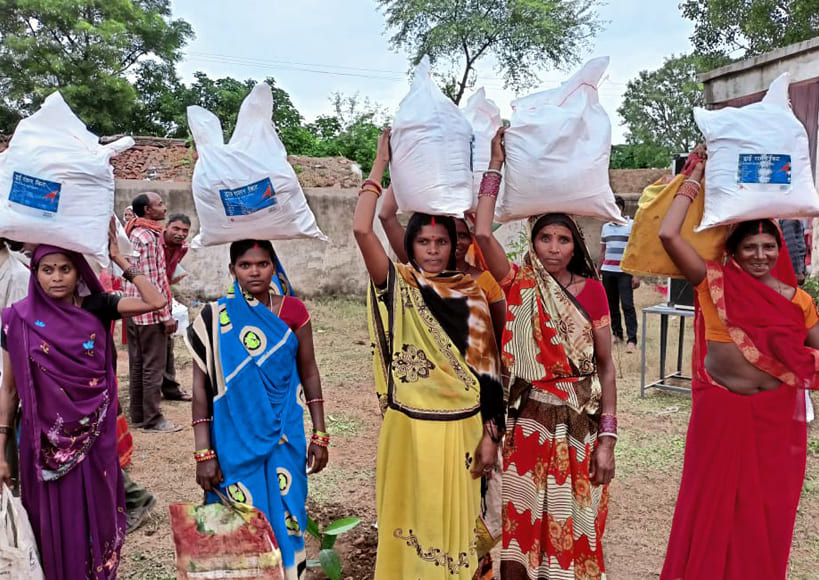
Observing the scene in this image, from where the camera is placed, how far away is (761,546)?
8.65ft

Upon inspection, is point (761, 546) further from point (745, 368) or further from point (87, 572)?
point (87, 572)

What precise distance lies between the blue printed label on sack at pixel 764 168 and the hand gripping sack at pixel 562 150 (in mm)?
465

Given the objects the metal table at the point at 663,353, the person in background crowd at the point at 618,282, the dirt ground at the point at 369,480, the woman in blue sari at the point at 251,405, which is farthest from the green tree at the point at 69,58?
the woman in blue sari at the point at 251,405

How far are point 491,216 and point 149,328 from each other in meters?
4.05

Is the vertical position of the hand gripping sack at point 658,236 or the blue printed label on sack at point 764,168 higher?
the blue printed label on sack at point 764,168

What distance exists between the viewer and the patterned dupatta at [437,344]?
251 cm

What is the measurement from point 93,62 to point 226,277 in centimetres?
1368

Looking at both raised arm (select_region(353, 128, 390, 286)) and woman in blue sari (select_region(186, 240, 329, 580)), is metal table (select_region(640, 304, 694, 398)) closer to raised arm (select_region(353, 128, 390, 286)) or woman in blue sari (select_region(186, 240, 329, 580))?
raised arm (select_region(353, 128, 390, 286))

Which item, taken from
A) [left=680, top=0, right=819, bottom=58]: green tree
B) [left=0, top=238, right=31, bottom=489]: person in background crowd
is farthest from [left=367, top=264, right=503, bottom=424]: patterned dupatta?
[left=680, top=0, right=819, bottom=58]: green tree

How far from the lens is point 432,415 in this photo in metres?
2.50

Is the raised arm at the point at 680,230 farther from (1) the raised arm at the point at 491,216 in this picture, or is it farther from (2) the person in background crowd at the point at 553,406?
(1) the raised arm at the point at 491,216

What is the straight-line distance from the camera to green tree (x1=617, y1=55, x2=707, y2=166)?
84.6 feet

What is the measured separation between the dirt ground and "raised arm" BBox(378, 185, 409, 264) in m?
1.59

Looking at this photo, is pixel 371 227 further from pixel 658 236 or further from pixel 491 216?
pixel 658 236
